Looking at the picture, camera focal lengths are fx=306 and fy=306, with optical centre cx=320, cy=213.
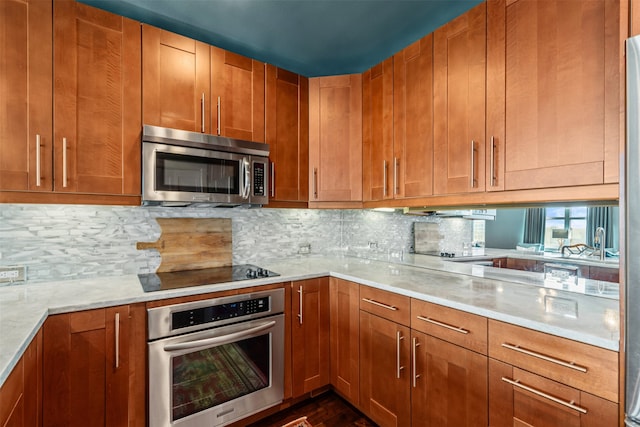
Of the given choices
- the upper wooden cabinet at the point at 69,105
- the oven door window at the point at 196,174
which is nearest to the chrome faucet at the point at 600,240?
the oven door window at the point at 196,174

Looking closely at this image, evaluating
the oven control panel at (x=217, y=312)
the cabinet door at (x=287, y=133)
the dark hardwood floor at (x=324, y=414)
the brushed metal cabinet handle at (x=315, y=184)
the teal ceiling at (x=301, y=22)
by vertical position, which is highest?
the teal ceiling at (x=301, y=22)

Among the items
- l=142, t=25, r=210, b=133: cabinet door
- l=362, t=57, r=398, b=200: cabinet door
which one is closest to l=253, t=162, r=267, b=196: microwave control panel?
l=142, t=25, r=210, b=133: cabinet door

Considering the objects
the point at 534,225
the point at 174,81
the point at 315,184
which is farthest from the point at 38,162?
the point at 534,225

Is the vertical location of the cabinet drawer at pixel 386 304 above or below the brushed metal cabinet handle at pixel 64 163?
below

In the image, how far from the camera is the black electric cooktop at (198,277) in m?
1.77

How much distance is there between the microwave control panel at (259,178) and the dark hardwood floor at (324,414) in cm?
151

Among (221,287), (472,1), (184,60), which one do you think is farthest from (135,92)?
(472,1)

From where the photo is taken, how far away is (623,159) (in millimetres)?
857

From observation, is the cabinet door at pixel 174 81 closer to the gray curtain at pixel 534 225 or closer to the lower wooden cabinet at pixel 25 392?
the lower wooden cabinet at pixel 25 392

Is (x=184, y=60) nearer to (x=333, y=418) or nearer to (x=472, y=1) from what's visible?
(x=472, y=1)

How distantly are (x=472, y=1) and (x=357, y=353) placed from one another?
89.1 inches

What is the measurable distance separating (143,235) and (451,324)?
196 centimetres

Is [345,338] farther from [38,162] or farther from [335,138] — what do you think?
[38,162]

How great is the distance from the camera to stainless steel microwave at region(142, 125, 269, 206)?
1.79 meters
